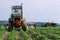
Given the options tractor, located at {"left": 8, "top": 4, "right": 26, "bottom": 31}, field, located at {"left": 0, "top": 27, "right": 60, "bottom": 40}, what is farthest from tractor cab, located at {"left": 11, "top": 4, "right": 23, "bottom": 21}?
field, located at {"left": 0, "top": 27, "right": 60, "bottom": 40}

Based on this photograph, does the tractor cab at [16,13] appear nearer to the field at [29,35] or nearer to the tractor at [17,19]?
the tractor at [17,19]

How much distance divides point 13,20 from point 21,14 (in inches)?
47.4

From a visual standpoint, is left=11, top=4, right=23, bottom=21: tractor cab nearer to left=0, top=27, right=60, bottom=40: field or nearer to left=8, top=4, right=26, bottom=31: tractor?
left=8, top=4, right=26, bottom=31: tractor

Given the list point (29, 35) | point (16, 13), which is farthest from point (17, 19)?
point (29, 35)

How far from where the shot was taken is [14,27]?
110 feet

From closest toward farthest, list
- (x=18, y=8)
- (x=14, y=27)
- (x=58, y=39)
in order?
(x=58, y=39), (x=18, y=8), (x=14, y=27)

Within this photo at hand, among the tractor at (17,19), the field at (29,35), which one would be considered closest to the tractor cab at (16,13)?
the tractor at (17,19)

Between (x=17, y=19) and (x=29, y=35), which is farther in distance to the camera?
(x=17, y=19)

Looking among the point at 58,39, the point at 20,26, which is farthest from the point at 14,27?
the point at 58,39

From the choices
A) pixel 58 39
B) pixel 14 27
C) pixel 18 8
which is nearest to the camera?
pixel 58 39

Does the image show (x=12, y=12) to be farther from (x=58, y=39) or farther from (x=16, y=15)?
(x=58, y=39)

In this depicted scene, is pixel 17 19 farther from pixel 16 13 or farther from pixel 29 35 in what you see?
pixel 29 35

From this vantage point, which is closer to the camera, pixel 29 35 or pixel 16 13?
pixel 29 35

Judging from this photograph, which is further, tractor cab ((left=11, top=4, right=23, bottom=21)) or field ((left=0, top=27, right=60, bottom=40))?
tractor cab ((left=11, top=4, right=23, bottom=21))
